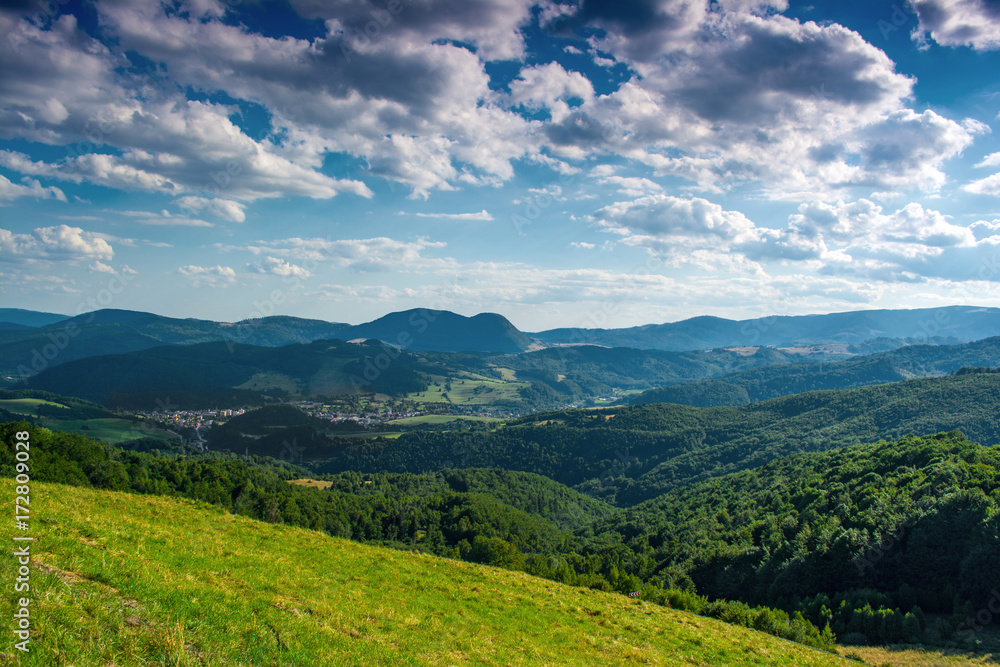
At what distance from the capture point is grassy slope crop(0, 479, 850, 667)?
451 inches

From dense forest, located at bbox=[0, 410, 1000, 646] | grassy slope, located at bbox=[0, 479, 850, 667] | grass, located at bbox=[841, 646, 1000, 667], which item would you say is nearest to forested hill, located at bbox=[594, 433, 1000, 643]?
dense forest, located at bbox=[0, 410, 1000, 646]

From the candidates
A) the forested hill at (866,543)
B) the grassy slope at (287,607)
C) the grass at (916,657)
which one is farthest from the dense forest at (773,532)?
the grassy slope at (287,607)

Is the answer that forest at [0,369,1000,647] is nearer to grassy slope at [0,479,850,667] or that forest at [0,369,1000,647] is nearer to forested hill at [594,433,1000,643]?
forested hill at [594,433,1000,643]

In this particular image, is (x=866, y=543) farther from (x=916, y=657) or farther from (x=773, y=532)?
(x=916, y=657)

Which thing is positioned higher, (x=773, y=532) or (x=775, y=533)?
(x=775, y=533)

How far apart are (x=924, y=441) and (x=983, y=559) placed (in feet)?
227

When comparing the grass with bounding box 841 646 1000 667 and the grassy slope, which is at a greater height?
the grassy slope

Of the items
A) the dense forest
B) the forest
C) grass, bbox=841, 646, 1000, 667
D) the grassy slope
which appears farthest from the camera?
the dense forest

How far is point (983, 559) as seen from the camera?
171ft

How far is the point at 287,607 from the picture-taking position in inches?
701

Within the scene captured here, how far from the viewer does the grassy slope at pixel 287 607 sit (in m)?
11.5

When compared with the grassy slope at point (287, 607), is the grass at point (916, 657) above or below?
below

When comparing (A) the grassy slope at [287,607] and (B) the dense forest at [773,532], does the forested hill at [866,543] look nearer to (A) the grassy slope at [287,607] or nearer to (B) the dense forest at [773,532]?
(B) the dense forest at [773,532]

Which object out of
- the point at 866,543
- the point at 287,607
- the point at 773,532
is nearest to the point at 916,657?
the point at 866,543
